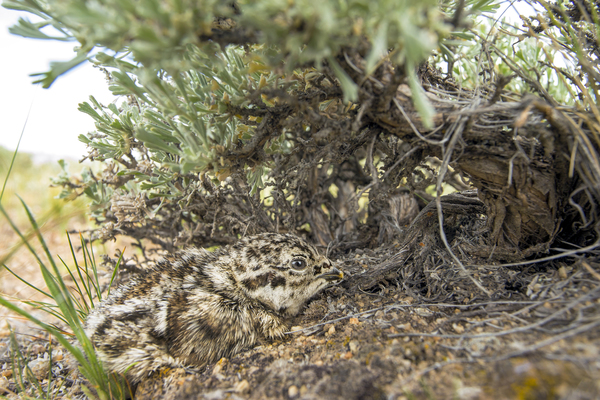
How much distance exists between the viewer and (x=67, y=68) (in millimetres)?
1661

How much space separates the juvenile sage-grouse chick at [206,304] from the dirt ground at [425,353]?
15 cm

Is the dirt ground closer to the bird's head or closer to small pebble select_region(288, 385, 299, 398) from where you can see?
small pebble select_region(288, 385, 299, 398)

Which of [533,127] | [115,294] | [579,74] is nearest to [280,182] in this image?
[115,294]

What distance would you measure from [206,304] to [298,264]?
2.50ft

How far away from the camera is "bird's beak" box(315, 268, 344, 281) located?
269cm

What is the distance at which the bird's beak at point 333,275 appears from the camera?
2.69 metres

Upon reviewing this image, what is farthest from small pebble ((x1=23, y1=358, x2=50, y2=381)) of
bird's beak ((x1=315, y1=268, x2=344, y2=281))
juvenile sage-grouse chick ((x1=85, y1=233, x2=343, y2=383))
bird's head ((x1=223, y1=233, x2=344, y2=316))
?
bird's beak ((x1=315, y1=268, x2=344, y2=281))

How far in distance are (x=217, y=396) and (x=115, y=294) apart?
1364mm

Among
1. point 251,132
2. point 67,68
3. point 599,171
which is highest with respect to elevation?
point 67,68

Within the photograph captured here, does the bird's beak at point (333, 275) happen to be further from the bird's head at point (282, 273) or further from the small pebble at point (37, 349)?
the small pebble at point (37, 349)

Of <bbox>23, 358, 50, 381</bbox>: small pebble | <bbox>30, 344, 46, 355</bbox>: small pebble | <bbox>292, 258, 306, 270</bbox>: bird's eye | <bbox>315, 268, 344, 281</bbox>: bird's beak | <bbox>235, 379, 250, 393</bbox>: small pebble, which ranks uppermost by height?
<bbox>292, 258, 306, 270</bbox>: bird's eye

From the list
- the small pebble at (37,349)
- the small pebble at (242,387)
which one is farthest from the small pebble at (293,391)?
the small pebble at (37,349)

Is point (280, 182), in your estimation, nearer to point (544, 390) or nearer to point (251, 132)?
point (251, 132)

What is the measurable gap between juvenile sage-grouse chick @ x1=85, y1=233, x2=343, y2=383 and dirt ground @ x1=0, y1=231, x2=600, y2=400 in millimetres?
152
